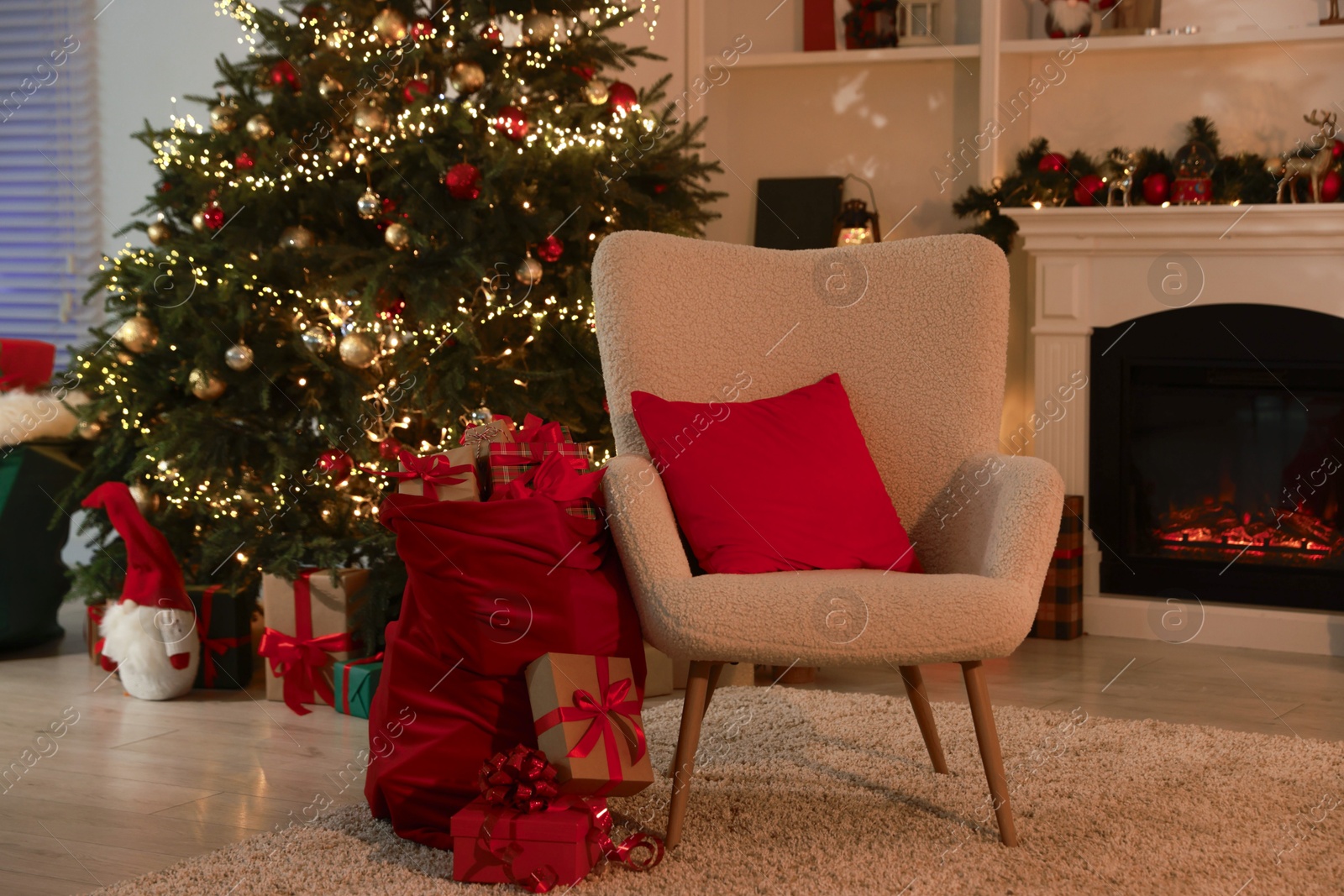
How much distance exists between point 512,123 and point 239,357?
32.9 inches

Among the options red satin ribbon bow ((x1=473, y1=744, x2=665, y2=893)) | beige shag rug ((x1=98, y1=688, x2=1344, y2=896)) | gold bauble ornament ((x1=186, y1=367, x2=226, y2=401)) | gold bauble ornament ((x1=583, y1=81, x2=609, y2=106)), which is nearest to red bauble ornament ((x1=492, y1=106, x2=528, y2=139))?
gold bauble ornament ((x1=583, y1=81, x2=609, y2=106))

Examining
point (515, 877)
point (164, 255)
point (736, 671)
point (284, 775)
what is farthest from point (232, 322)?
point (515, 877)

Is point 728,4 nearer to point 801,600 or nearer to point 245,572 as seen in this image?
point 245,572

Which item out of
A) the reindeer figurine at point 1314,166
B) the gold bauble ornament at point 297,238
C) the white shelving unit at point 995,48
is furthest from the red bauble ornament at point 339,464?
the reindeer figurine at point 1314,166

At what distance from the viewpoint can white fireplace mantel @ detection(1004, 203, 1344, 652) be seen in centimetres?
338

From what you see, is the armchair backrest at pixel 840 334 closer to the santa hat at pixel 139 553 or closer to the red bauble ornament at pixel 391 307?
the red bauble ornament at pixel 391 307

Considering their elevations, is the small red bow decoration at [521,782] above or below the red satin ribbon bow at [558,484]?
below

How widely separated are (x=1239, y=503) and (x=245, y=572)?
8.97 feet

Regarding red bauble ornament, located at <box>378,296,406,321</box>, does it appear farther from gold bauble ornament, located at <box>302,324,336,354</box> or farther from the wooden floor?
the wooden floor

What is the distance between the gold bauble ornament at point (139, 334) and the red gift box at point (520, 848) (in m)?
1.75

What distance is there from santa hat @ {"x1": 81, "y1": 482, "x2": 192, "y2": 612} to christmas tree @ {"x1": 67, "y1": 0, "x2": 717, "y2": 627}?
0.36 feet

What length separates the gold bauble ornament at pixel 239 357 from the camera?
9.39 ft

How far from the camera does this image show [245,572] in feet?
9.75

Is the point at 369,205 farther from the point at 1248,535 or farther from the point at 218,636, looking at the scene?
the point at 1248,535
